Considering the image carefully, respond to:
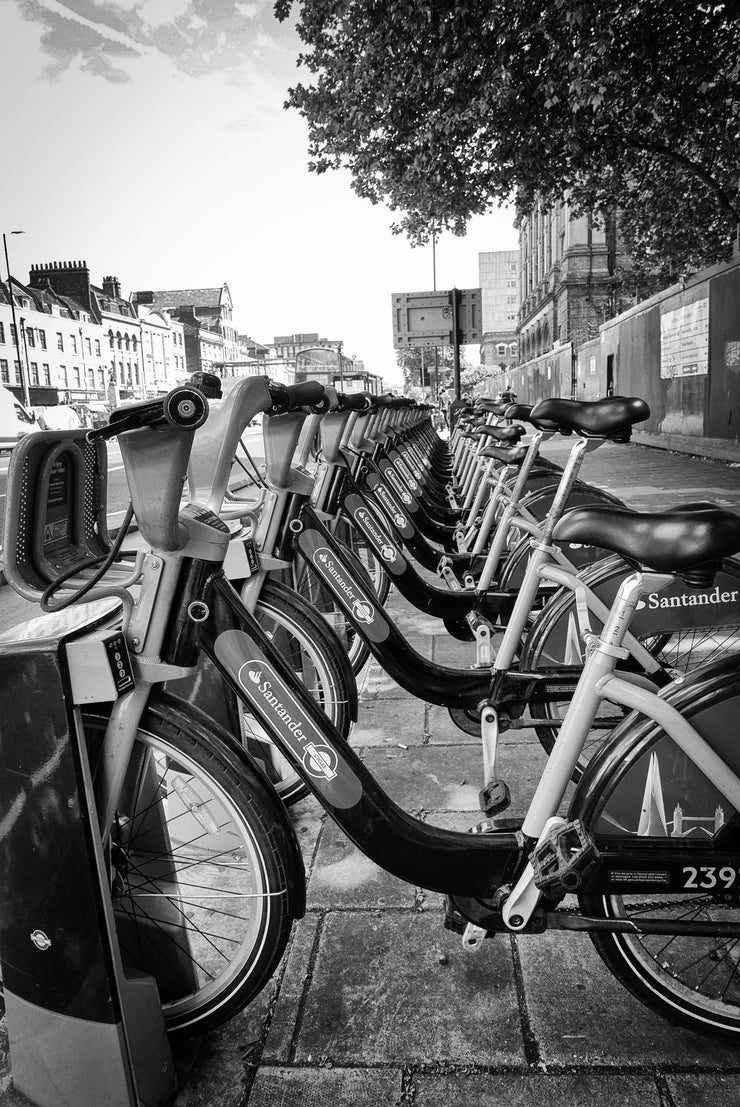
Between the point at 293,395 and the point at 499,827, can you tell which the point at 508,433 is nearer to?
the point at 293,395

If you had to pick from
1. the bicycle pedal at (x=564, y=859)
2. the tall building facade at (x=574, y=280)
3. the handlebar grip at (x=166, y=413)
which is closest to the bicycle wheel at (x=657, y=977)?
the bicycle pedal at (x=564, y=859)

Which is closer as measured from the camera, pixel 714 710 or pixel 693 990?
pixel 714 710

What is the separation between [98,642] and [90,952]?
582 mm

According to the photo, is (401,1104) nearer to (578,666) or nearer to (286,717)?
(286,717)

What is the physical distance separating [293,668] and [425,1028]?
112 cm

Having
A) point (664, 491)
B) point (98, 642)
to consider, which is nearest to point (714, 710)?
point (98, 642)

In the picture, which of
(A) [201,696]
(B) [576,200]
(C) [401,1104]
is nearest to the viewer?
(C) [401,1104]

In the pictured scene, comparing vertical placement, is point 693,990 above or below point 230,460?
below

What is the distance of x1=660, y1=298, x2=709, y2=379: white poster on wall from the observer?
12156 mm

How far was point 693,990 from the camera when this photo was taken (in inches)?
69.9

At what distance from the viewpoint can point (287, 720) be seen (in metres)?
1.77

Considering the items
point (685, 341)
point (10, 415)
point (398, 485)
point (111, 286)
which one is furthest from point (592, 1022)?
point (111, 286)

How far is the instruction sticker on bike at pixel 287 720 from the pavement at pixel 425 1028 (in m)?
0.51

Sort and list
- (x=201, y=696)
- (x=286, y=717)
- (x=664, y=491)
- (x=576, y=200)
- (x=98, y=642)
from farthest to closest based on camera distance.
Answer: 1. (x=576, y=200)
2. (x=664, y=491)
3. (x=201, y=696)
4. (x=286, y=717)
5. (x=98, y=642)
